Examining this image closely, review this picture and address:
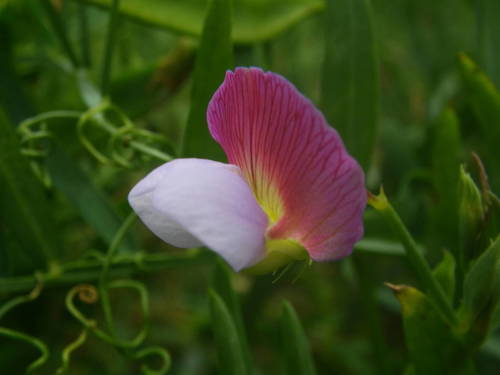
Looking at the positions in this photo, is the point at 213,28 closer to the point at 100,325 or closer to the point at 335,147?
the point at 335,147

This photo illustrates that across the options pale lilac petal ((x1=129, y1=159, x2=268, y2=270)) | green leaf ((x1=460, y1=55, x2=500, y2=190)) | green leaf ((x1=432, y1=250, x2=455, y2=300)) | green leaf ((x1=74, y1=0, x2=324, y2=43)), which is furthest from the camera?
green leaf ((x1=74, y1=0, x2=324, y2=43))

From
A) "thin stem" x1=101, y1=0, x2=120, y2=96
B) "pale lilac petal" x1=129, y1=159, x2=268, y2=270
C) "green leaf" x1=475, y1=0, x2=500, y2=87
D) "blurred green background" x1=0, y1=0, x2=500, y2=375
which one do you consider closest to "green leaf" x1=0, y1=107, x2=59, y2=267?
"blurred green background" x1=0, y1=0, x2=500, y2=375

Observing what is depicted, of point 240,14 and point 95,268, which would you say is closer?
point 95,268

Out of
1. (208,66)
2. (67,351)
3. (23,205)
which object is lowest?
(67,351)

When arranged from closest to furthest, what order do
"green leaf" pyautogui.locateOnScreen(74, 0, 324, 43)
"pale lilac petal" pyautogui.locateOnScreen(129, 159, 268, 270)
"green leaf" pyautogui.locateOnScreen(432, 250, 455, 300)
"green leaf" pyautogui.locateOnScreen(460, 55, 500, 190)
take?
"pale lilac petal" pyautogui.locateOnScreen(129, 159, 268, 270) → "green leaf" pyautogui.locateOnScreen(432, 250, 455, 300) → "green leaf" pyautogui.locateOnScreen(460, 55, 500, 190) → "green leaf" pyautogui.locateOnScreen(74, 0, 324, 43)

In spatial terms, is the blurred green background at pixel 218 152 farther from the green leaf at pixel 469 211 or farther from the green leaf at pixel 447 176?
the green leaf at pixel 469 211

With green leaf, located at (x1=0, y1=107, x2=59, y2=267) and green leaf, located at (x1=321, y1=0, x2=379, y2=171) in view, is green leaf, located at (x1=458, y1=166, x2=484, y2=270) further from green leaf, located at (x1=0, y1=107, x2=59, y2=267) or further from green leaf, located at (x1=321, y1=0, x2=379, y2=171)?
green leaf, located at (x1=0, y1=107, x2=59, y2=267)

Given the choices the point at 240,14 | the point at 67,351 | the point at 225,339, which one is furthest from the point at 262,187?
the point at 240,14

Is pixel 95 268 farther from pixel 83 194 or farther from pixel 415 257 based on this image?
pixel 415 257
